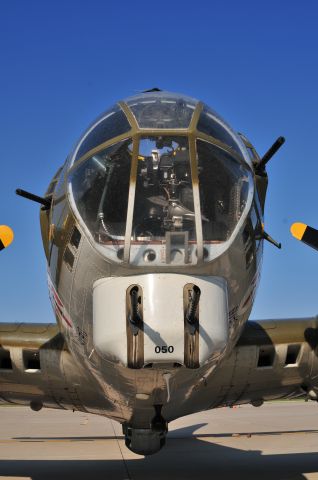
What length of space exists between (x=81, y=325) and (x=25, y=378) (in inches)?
144

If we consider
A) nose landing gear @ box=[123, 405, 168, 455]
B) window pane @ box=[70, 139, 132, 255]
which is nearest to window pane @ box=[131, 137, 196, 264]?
window pane @ box=[70, 139, 132, 255]

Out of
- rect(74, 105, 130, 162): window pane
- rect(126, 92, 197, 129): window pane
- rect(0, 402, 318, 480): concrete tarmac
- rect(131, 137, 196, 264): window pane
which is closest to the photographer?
rect(131, 137, 196, 264): window pane

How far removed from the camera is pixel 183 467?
14.6 m

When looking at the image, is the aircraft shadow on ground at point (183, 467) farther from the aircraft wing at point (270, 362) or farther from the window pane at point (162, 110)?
the window pane at point (162, 110)

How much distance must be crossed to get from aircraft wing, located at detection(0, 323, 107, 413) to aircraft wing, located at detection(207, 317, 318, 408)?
85.0 inches

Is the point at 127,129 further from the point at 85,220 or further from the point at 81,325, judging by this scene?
the point at 81,325

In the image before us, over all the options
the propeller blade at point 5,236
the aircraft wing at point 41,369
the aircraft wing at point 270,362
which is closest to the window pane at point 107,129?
the propeller blade at point 5,236

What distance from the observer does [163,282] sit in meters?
5.77

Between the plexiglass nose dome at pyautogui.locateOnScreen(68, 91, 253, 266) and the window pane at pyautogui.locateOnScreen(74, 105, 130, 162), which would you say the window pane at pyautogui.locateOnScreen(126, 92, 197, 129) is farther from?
the window pane at pyautogui.locateOnScreen(74, 105, 130, 162)

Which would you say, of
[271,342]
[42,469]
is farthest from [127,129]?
[42,469]

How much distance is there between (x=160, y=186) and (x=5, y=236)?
3.48 meters

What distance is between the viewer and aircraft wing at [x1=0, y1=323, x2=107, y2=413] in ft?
31.4

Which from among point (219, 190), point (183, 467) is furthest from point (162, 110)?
point (183, 467)

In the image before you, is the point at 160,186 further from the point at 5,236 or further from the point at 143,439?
the point at 143,439
